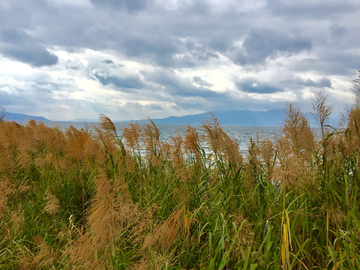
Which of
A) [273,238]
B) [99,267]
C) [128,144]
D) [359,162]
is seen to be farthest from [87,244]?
[359,162]

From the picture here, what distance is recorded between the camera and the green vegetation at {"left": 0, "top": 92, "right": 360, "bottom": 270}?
2.15m

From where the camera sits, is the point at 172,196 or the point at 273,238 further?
the point at 172,196

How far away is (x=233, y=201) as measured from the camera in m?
2.79

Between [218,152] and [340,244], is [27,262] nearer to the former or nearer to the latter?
[218,152]

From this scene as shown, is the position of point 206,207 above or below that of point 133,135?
below

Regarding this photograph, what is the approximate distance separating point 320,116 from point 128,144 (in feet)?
10.7

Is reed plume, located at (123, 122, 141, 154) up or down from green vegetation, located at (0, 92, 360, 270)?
up

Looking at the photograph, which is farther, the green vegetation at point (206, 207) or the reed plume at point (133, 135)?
the reed plume at point (133, 135)

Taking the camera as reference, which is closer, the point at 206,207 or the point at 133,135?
the point at 206,207

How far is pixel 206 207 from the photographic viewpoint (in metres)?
2.86

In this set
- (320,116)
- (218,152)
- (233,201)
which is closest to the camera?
(233,201)

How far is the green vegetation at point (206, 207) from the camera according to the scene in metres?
2.15

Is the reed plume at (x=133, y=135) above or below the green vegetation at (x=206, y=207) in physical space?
above

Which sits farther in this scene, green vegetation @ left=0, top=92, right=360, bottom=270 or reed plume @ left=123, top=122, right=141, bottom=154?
reed plume @ left=123, top=122, right=141, bottom=154
